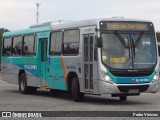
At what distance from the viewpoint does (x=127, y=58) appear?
1839 centimetres

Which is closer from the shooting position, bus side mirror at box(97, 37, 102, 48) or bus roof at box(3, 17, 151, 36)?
bus side mirror at box(97, 37, 102, 48)

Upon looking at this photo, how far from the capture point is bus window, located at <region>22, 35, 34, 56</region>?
24095 mm

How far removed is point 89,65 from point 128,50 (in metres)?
1.45

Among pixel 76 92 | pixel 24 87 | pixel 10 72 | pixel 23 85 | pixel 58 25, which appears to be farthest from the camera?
pixel 10 72

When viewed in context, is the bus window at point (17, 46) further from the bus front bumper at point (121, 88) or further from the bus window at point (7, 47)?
the bus front bumper at point (121, 88)

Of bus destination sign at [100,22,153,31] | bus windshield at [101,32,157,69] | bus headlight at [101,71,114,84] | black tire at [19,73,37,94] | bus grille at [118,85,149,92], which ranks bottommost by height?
black tire at [19,73,37,94]

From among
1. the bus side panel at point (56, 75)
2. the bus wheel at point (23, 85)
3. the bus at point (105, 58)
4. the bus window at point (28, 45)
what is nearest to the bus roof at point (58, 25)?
the bus at point (105, 58)

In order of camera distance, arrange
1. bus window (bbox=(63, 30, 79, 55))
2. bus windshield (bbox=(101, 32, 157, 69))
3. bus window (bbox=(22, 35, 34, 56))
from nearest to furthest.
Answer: bus windshield (bbox=(101, 32, 157, 69)) < bus window (bbox=(63, 30, 79, 55)) < bus window (bbox=(22, 35, 34, 56))

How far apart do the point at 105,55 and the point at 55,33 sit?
408 cm

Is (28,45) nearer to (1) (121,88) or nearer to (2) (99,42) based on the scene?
(2) (99,42)

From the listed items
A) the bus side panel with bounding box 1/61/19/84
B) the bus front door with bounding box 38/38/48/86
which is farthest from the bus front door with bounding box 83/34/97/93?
the bus side panel with bounding box 1/61/19/84

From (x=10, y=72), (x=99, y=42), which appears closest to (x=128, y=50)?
(x=99, y=42)

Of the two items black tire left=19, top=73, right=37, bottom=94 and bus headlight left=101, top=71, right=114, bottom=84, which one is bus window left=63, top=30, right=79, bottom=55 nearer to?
bus headlight left=101, top=71, right=114, bottom=84

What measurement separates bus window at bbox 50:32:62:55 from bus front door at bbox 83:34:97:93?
7.43 ft
